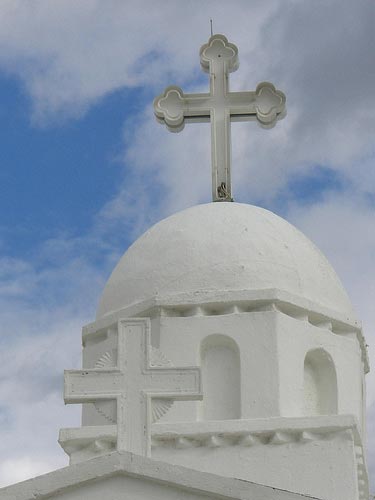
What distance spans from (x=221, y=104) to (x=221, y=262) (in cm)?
334

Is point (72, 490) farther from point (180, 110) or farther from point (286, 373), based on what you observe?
point (180, 110)

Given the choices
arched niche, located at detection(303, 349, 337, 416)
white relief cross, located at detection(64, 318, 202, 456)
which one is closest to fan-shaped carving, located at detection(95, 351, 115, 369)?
white relief cross, located at detection(64, 318, 202, 456)

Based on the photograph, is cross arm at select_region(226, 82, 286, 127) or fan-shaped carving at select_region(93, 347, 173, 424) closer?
fan-shaped carving at select_region(93, 347, 173, 424)

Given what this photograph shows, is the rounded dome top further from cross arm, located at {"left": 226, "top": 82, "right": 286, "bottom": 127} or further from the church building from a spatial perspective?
cross arm, located at {"left": 226, "top": 82, "right": 286, "bottom": 127}

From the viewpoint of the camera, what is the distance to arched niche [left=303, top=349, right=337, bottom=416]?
1753 cm

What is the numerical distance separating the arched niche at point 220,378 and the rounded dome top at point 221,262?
638 millimetres

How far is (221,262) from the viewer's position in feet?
58.5

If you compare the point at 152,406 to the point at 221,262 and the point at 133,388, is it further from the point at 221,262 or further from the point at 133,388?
the point at 221,262

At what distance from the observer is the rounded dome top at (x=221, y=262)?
58.2 ft

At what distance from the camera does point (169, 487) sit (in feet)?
41.5

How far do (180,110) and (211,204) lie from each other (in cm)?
201

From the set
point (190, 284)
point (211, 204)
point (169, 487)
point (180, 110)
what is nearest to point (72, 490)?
point (169, 487)

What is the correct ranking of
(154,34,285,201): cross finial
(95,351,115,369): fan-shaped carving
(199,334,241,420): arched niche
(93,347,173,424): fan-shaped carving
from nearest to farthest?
(93,347,173,424): fan-shaped carving, (95,351,115,369): fan-shaped carving, (199,334,241,420): arched niche, (154,34,285,201): cross finial

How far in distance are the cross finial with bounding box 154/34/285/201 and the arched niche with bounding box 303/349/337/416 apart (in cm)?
377
